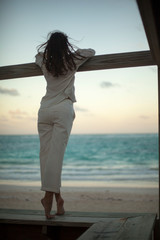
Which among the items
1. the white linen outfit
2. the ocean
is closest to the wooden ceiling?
the white linen outfit

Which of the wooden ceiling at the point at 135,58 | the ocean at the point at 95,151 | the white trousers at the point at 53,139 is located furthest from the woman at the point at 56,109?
the ocean at the point at 95,151

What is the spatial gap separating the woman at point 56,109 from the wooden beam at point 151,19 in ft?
2.36

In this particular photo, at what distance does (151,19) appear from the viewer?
4.46ft

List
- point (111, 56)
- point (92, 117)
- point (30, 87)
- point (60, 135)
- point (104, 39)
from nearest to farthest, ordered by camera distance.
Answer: point (60, 135)
point (111, 56)
point (104, 39)
point (30, 87)
point (92, 117)

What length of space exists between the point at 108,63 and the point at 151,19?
98 cm

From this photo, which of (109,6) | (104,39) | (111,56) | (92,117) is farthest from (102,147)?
(111,56)

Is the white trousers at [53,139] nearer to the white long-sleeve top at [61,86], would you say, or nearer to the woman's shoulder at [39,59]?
the white long-sleeve top at [61,86]

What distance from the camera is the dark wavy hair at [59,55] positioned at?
7.45 feet

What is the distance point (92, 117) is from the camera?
2128 cm

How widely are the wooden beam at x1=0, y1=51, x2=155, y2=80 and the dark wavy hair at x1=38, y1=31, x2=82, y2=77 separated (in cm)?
13

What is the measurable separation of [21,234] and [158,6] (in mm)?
1763

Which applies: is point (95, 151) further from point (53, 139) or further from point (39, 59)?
point (53, 139)

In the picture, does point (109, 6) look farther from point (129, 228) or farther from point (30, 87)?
point (129, 228)

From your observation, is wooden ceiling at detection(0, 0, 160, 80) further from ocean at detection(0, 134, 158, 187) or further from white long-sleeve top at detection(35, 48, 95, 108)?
ocean at detection(0, 134, 158, 187)
